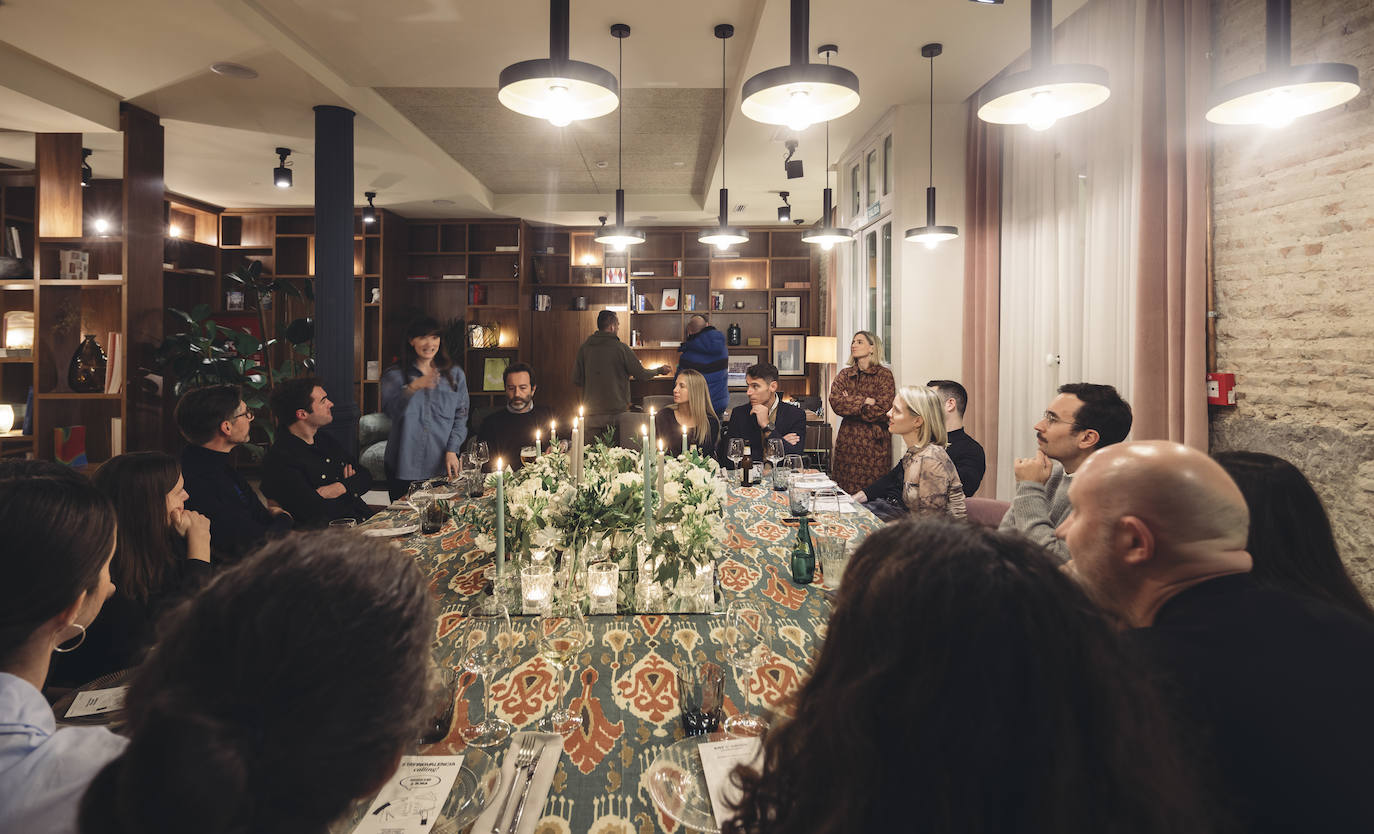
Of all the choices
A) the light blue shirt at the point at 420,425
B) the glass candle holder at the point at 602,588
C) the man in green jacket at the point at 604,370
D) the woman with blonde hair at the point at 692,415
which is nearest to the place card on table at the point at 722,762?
the glass candle holder at the point at 602,588

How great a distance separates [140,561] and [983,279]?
482 centimetres

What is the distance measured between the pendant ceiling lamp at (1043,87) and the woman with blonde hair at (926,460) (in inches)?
55.0

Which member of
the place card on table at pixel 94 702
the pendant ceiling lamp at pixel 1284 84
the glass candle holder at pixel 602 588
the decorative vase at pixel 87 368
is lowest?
the place card on table at pixel 94 702

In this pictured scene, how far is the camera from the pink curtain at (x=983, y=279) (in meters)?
4.67

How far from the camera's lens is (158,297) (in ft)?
16.4

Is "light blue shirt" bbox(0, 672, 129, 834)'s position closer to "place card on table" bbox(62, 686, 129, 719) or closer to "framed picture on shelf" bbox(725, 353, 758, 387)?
"place card on table" bbox(62, 686, 129, 719)

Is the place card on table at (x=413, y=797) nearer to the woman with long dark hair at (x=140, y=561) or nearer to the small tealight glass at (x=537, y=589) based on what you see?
the small tealight glass at (x=537, y=589)

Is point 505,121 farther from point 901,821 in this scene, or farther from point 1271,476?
point 901,821

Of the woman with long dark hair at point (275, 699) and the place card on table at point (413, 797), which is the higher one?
the woman with long dark hair at point (275, 699)

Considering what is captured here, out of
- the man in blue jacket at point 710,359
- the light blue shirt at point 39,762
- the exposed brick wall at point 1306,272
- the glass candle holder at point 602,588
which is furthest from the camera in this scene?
the man in blue jacket at point 710,359

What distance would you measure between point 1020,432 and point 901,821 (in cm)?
431

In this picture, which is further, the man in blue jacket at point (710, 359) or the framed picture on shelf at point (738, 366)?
the framed picture on shelf at point (738, 366)

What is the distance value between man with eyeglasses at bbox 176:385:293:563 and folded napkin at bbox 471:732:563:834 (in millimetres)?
1890

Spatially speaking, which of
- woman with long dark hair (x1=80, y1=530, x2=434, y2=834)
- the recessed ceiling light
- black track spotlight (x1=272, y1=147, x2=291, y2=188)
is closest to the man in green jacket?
black track spotlight (x1=272, y1=147, x2=291, y2=188)
